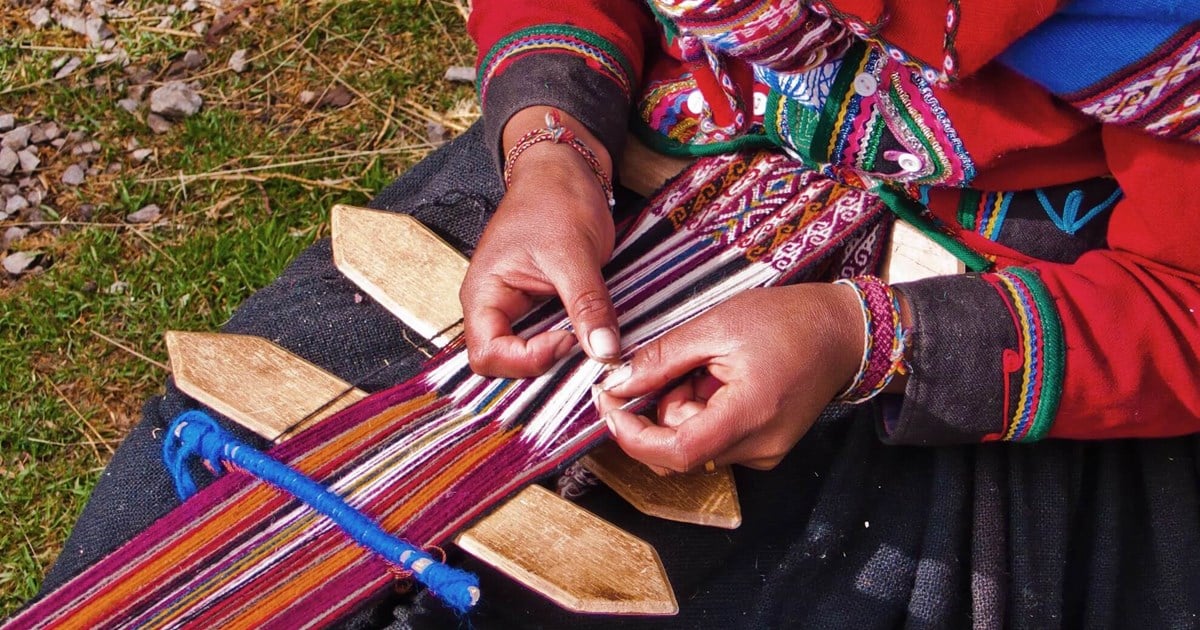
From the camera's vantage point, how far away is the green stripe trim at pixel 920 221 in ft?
4.78

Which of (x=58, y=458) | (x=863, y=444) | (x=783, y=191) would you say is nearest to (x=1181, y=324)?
(x=863, y=444)

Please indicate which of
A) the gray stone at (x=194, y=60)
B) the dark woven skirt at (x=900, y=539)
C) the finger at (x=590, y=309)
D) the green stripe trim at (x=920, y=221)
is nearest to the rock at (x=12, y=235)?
the gray stone at (x=194, y=60)

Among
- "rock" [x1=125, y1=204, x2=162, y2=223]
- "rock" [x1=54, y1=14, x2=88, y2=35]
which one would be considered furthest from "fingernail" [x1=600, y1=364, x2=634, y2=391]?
"rock" [x1=54, y1=14, x2=88, y2=35]

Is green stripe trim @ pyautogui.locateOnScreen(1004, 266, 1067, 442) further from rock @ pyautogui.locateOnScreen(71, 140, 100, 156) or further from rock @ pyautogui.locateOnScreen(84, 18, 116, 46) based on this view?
rock @ pyautogui.locateOnScreen(84, 18, 116, 46)

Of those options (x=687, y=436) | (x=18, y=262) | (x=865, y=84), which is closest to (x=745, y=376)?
(x=687, y=436)

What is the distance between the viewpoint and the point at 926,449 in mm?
1405

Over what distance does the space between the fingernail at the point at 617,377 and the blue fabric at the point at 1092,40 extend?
0.55 metres

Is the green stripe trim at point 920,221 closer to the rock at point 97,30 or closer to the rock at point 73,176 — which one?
the rock at point 73,176

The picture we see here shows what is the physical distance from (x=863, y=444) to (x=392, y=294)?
2.19 feet

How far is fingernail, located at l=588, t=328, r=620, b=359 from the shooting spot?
127 cm

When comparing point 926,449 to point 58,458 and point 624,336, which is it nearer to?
point 624,336

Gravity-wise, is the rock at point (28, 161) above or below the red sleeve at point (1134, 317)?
below

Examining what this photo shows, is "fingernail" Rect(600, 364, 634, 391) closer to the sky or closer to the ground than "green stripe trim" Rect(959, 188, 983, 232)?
closer to the ground

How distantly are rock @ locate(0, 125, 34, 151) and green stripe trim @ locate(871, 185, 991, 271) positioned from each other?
88.8 inches
